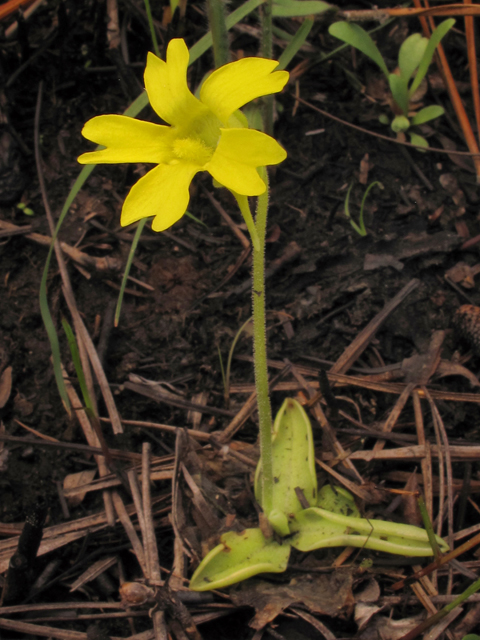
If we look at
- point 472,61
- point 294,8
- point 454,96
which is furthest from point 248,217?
point 472,61

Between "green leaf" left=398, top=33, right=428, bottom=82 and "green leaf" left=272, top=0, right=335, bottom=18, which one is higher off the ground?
"green leaf" left=272, top=0, right=335, bottom=18

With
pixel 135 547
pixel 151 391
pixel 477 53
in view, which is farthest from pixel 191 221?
pixel 477 53

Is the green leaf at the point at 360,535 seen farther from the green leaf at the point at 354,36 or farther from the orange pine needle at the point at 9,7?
the orange pine needle at the point at 9,7

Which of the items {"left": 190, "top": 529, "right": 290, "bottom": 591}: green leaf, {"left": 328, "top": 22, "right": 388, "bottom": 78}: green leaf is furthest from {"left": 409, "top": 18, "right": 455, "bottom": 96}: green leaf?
{"left": 190, "top": 529, "right": 290, "bottom": 591}: green leaf

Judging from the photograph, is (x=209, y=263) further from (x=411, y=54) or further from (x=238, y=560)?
(x=411, y=54)

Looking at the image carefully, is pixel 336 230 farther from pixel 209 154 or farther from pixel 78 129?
pixel 78 129

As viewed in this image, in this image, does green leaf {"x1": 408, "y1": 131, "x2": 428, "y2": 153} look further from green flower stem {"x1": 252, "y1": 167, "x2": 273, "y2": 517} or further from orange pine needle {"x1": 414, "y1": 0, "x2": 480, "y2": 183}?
green flower stem {"x1": 252, "y1": 167, "x2": 273, "y2": 517}

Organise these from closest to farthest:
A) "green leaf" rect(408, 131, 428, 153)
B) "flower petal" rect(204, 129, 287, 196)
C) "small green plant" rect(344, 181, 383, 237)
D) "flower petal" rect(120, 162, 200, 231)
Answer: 1. "flower petal" rect(204, 129, 287, 196)
2. "flower petal" rect(120, 162, 200, 231)
3. "small green plant" rect(344, 181, 383, 237)
4. "green leaf" rect(408, 131, 428, 153)
